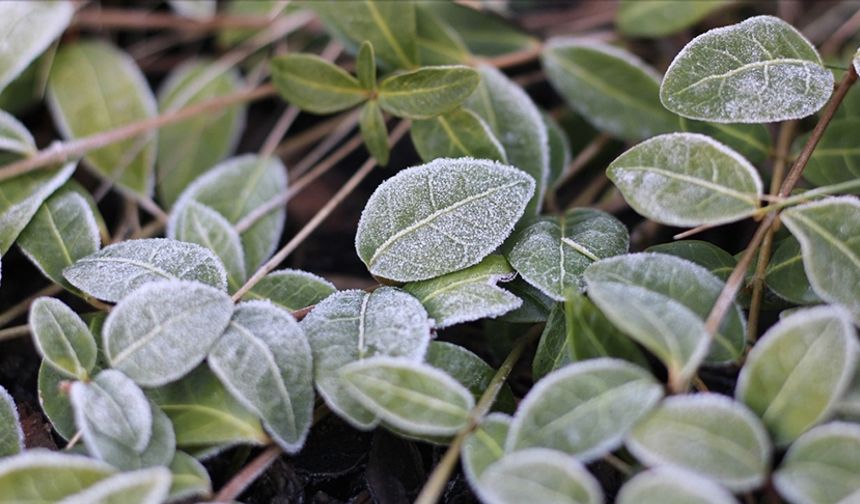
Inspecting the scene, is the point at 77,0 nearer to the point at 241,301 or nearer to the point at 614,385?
the point at 241,301

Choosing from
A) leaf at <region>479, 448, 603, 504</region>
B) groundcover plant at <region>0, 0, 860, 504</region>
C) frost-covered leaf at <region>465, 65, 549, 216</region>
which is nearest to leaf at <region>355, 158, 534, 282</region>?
groundcover plant at <region>0, 0, 860, 504</region>

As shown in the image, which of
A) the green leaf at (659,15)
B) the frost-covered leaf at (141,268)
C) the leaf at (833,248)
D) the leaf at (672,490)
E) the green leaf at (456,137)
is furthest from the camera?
the green leaf at (659,15)

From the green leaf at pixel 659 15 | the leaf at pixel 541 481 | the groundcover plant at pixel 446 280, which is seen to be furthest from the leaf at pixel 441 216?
the green leaf at pixel 659 15

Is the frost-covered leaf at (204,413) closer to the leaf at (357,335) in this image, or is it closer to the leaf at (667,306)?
the leaf at (357,335)

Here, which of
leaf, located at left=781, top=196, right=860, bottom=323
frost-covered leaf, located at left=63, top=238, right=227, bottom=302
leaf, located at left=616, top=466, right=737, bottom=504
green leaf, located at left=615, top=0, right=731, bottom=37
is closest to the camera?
leaf, located at left=616, top=466, right=737, bottom=504

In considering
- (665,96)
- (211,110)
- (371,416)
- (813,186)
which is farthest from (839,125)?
(211,110)

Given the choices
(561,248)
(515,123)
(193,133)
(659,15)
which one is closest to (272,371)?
(561,248)

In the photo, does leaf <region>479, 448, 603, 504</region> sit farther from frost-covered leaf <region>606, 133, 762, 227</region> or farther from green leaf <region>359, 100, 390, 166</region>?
green leaf <region>359, 100, 390, 166</region>

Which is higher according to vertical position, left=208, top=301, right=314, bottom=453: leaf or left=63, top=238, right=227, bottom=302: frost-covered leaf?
left=63, top=238, right=227, bottom=302: frost-covered leaf
